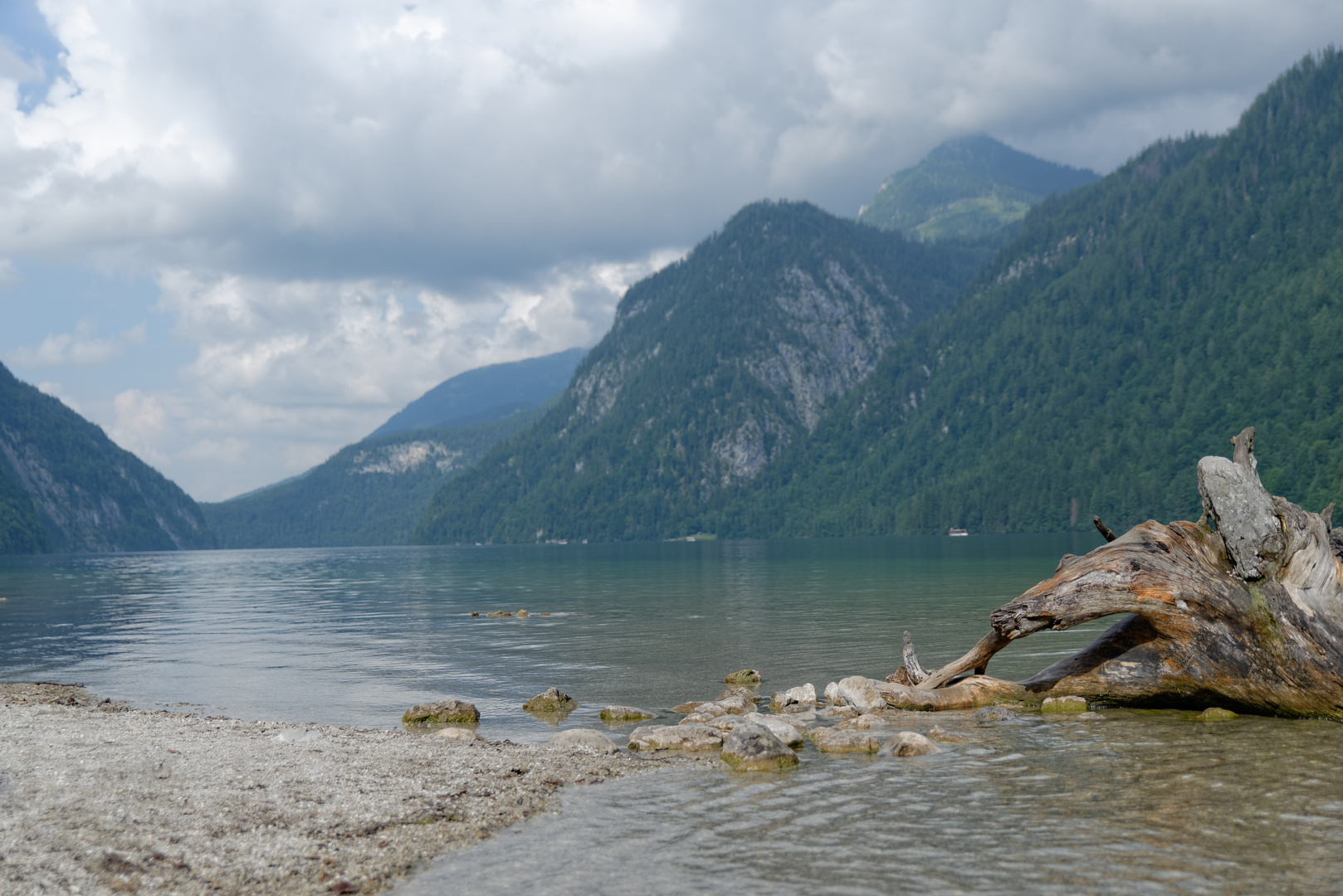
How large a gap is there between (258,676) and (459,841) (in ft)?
74.1

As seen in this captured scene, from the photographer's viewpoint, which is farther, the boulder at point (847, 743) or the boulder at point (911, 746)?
the boulder at point (847, 743)

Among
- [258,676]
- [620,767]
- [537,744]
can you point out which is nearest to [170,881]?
[620,767]

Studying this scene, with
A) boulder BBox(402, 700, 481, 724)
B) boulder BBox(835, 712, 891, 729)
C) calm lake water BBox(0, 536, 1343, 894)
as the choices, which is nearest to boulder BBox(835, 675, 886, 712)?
calm lake water BBox(0, 536, 1343, 894)

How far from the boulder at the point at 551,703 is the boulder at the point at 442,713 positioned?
66.3 inches

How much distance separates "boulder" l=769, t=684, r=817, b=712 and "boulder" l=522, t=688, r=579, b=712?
535cm

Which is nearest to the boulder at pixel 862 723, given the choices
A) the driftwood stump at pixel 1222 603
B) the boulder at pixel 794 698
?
the boulder at pixel 794 698

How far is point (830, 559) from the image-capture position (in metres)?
122

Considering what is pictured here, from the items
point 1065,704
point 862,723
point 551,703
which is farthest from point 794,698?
point 1065,704

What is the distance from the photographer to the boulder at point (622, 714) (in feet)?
73.8

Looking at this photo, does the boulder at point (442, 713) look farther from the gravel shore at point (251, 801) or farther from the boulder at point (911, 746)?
the boulder at point (911, 746)

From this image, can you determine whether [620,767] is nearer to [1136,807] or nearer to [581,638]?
[1136,807]

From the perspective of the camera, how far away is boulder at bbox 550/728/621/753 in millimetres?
18734

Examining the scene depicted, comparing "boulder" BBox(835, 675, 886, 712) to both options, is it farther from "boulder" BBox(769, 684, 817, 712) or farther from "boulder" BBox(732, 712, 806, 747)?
"boulder" BBox(732, 712, 806, 747)

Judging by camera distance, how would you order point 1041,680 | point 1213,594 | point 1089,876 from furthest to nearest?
point 1041,680 → point 1213,594 → point 1089,876
